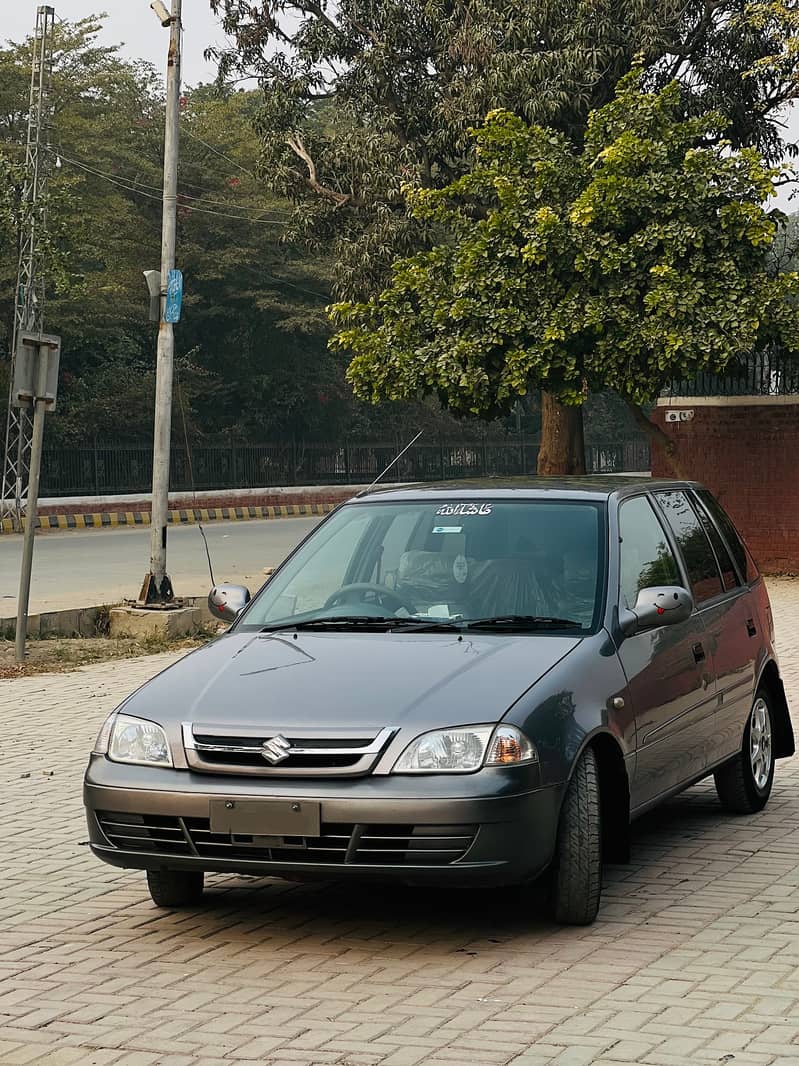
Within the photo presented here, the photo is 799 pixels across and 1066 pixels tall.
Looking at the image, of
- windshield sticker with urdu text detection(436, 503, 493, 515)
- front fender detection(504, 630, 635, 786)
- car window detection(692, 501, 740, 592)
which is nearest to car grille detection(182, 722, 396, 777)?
front fender detection(504, 630, 635, 786)

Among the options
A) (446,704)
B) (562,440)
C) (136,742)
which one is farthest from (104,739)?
(562,440)

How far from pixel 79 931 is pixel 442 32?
26445mm

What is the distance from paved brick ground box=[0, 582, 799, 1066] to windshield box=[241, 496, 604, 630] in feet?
3.55

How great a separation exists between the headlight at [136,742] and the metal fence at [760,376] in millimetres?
19539

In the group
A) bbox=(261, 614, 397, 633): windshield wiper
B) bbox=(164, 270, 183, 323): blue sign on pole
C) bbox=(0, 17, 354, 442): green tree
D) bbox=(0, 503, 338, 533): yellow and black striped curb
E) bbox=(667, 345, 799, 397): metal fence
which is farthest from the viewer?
bbox=(0, 17, 354, 442): green tree

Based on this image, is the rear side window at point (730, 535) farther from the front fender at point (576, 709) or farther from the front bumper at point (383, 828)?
the front bumper at point (383, 828)

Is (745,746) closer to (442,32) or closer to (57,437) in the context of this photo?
(442,32)

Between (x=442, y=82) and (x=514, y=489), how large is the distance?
25.3m

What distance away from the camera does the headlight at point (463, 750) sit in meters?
5.78

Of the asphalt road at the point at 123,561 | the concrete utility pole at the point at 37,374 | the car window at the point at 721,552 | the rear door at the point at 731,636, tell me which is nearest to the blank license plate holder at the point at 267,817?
the rear door at the point at 731,636

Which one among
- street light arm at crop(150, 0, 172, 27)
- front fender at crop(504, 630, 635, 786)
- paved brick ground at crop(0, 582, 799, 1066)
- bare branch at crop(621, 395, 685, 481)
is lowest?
paved brick ground at crop(0, 582, 799, 1066)

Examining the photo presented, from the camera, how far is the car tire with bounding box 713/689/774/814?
8.37 meters

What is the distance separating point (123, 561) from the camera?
29297 mm

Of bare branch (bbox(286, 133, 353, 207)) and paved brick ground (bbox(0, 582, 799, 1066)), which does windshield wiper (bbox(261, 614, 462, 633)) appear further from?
bare branch (bbox(286, 133, 353, 207))
